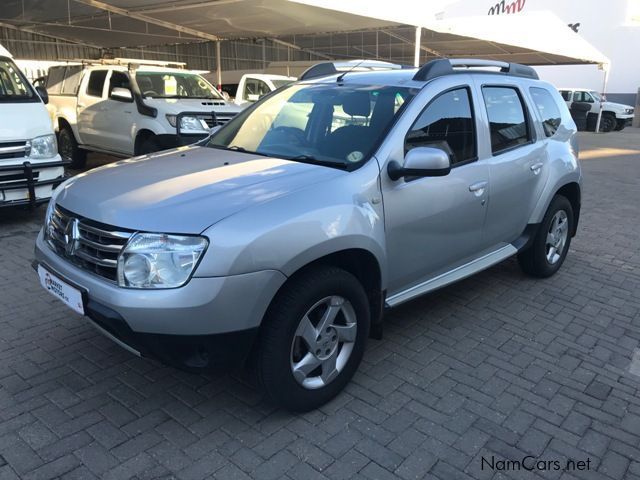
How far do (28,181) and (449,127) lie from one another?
4758 millimetres

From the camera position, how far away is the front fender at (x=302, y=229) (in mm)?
2355

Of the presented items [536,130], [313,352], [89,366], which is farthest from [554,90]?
[89,366]

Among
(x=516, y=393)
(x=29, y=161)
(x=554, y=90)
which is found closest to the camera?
(x=516, y=393)

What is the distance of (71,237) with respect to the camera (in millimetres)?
2762

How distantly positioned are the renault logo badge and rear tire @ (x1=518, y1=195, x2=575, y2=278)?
12.0 feet

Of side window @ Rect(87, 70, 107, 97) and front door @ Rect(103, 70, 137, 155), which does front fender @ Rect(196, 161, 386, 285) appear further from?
side window @ Rect(87, 70, 107, 97)

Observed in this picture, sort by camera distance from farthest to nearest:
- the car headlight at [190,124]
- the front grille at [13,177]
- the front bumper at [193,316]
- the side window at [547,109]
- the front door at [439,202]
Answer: the car headlight at [190,124]
the front grille at [13,177]
the side window at [547,109]
the front door at [439,202]
the front bumper at [193,316]

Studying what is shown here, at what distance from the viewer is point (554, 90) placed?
4.92 metres

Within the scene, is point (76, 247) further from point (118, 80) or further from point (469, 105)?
point (118, 80)

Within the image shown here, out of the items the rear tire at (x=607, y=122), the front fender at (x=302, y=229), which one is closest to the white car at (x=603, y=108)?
the rear tire at (x=607, y=122)

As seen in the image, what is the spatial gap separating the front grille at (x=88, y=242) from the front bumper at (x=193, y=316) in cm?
11

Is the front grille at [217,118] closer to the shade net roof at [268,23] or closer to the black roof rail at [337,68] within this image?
the shade net roof at [268,23]

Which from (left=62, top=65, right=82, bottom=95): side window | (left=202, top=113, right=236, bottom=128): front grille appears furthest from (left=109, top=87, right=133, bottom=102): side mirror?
(left=62, top=65, right=82, bottom=95): side window

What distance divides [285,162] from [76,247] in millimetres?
1240
